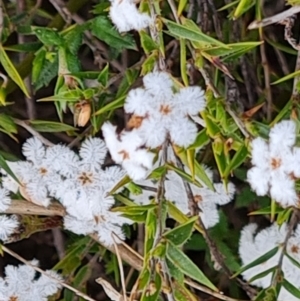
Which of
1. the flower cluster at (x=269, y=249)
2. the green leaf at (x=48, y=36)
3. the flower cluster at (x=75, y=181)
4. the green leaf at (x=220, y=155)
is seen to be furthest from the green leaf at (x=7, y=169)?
the flower cluster at (x=269, y=249)

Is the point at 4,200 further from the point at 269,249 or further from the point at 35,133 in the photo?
the point at 269,249

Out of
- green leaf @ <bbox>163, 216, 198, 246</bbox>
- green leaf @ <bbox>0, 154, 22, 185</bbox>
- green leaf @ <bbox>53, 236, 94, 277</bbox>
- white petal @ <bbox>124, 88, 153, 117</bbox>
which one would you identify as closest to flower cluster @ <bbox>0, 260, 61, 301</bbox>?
green leaf @ <bbox>53, 236, 94, 277</bbox>

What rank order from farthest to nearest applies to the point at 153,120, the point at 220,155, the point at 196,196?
the point at 196,196, the point at 220,155, the point at 153,120

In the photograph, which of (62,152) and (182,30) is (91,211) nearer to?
(62,152)

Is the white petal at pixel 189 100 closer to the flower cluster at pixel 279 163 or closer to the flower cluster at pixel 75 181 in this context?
the flower cluster at pixel 279 163

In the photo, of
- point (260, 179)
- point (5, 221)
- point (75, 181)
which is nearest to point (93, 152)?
point (75, 181)

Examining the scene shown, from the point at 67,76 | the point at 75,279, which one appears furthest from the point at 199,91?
the point at 75,279
